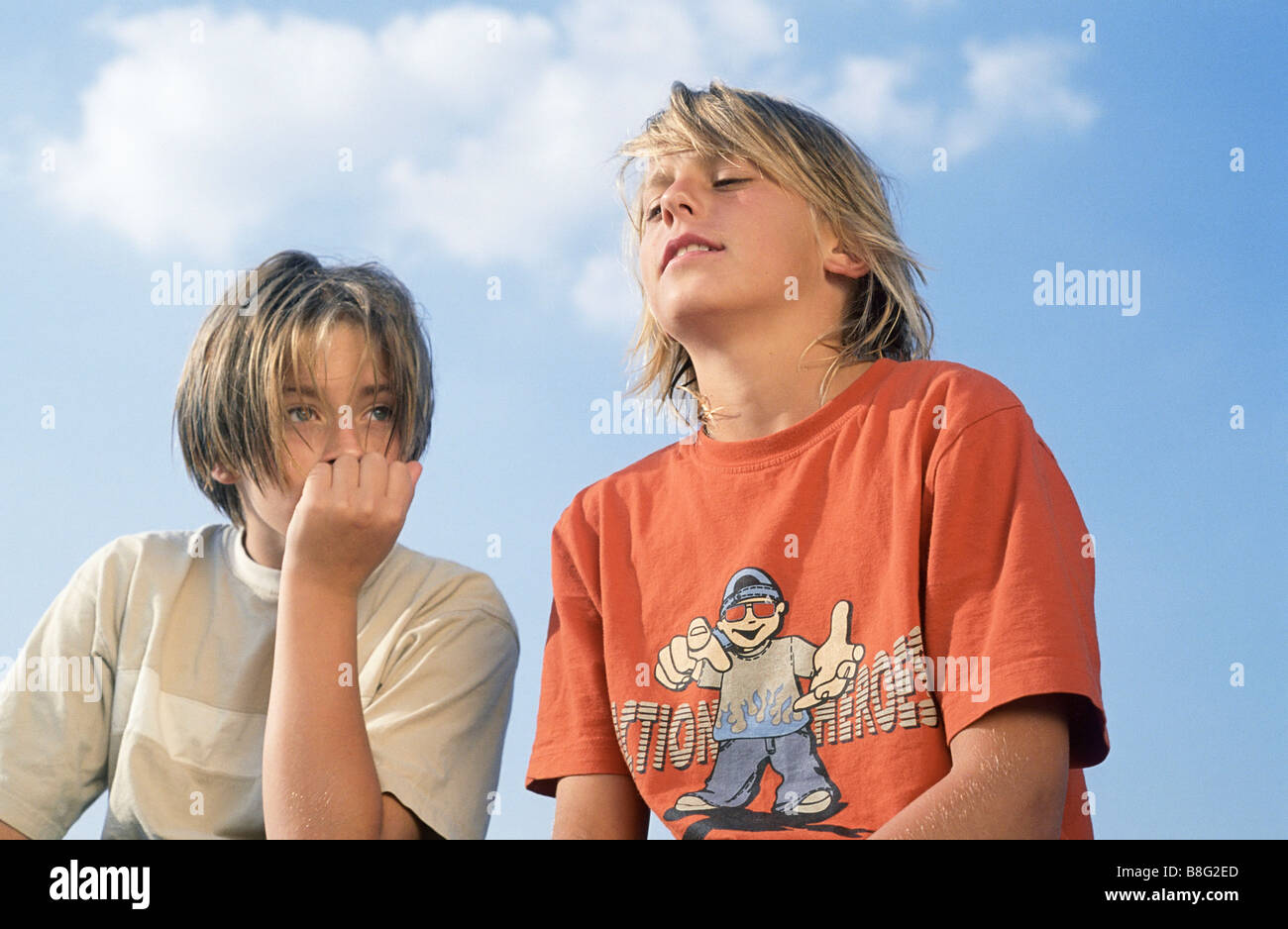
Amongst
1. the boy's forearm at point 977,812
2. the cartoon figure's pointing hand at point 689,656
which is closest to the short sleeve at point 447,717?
the cartoon figure's pointing hand at point 689,656

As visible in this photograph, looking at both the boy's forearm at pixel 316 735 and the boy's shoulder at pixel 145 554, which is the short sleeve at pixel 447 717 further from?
the boy's shoulder at pixel 145 554

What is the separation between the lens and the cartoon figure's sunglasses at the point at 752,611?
1.80 meters

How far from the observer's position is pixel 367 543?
2057 mm

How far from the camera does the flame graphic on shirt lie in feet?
5.68

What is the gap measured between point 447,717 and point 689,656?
48 centimetres

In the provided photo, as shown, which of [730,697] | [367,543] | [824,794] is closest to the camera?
[824,794]

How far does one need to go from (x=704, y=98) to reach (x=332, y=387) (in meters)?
0.83

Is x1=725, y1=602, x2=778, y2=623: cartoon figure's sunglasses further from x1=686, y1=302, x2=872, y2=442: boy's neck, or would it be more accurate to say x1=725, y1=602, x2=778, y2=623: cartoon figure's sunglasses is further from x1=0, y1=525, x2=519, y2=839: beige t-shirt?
x1=0, y1=525, x2=519, y2=839: beige t-shirt

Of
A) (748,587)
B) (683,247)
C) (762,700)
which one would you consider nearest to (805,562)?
(748,587)

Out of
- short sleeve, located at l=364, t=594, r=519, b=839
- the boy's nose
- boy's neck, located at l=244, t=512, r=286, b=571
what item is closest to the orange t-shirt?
short sleeve, located at l=364, t=594, r=519, b=839

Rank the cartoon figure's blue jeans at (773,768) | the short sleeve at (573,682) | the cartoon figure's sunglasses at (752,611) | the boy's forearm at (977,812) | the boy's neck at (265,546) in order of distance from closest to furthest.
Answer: the boy's forearm at (977,812), the cartoon figure's blue jeans at (773,768), the cartoon figure's sunglasses at (752,611), the short sleeve at (573,682), the boy's neck at (265,546)
